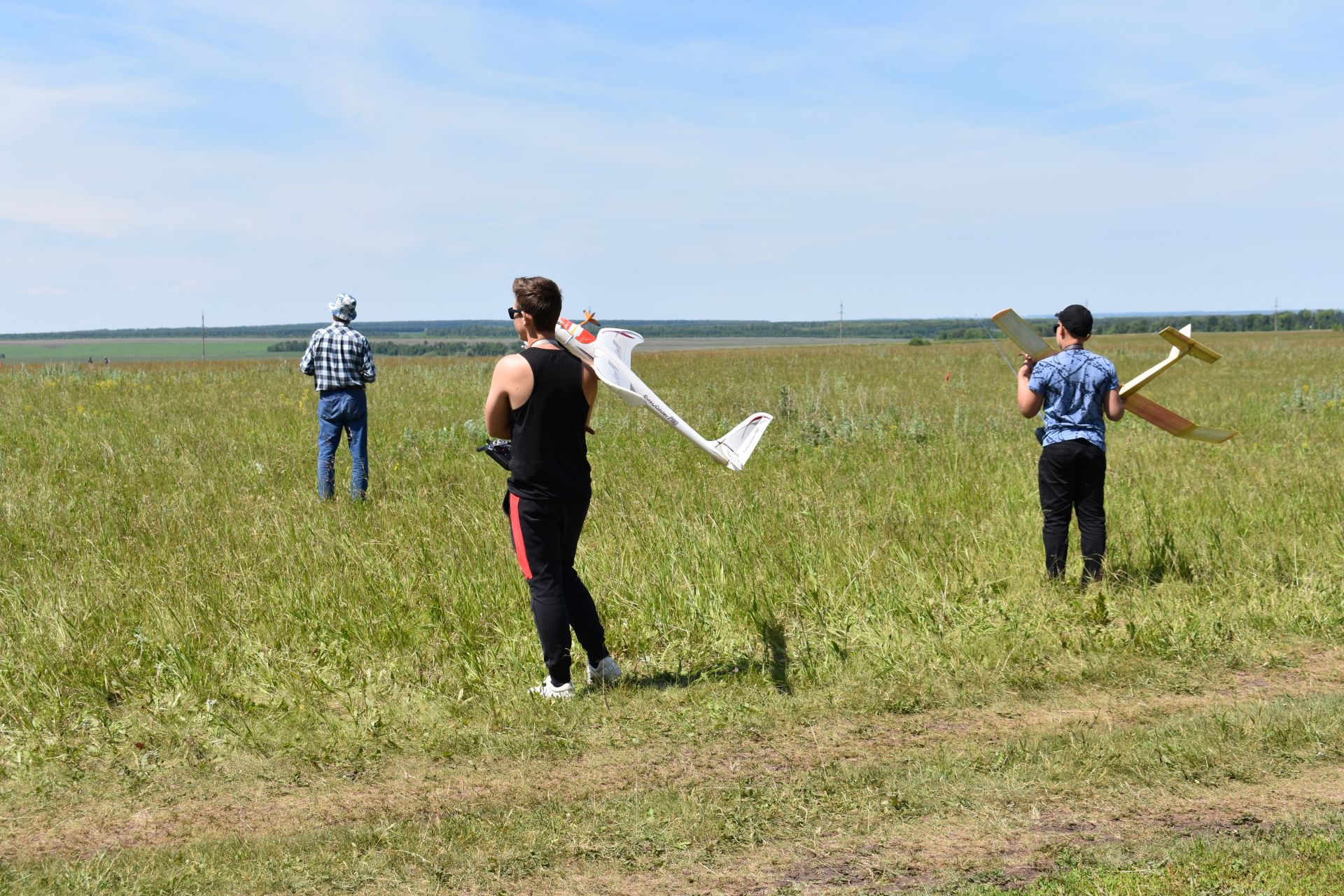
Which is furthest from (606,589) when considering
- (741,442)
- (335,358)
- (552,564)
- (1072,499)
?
(335,358)

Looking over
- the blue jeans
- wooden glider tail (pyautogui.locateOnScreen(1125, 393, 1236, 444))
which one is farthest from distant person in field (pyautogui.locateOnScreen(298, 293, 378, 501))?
wooden glider tail (pyautogui.locateOnScreen(1125, 393, 1236, 444))

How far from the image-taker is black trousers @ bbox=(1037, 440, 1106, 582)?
6.19 meters

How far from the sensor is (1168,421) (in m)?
6.75

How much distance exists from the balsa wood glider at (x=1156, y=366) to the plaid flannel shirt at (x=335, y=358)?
576cm

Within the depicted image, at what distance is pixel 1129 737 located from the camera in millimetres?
4379

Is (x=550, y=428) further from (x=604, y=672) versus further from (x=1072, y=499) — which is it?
(x=1072, y=499)

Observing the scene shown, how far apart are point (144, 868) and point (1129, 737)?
158 inches

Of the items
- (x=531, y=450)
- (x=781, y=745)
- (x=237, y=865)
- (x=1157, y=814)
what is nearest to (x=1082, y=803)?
(x=1157, y=814)

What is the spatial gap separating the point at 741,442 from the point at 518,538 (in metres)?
1.20

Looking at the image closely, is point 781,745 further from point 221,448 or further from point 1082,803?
point 221,448

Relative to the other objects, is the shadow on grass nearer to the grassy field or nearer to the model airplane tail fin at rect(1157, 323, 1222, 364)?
the grassy field

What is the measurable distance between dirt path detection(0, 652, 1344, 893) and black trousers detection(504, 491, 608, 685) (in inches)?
26.2

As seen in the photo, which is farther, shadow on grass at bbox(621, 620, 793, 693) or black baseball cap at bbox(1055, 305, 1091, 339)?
black baseball cap at bbox(1055, 305, 1091, 339)

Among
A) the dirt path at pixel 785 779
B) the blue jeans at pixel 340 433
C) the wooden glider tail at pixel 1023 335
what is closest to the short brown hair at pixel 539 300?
the dirt path at pixel 785 779
